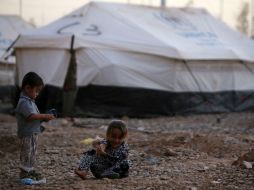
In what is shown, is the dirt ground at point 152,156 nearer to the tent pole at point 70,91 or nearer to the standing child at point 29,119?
the standing child at point 29,119

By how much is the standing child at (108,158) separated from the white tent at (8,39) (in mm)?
12967

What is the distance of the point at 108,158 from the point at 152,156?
6.80ft

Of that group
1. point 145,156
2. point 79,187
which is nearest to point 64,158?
point 145,156

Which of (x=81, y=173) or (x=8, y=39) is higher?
(x=81, y=173)

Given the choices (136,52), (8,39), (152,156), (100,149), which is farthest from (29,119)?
(8,39)

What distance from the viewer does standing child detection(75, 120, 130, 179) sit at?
263 inches

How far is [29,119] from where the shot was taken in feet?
21.2

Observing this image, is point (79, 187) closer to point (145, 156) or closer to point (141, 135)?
point (145, 156)

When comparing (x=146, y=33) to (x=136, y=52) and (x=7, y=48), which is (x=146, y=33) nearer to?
(x=136, y=52)

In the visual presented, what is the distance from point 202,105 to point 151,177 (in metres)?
10.4

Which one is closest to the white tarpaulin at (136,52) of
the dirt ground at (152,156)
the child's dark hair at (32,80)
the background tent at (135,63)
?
the background tent at (135,63)

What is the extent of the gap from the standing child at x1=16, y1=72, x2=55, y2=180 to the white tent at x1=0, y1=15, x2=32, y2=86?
1292 cm

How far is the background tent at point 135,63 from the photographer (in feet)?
52.6

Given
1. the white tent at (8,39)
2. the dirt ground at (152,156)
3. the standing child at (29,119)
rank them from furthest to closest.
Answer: the white tent at (8,39) < the dirt ground at (152,156) < the standing child at (29,119)
